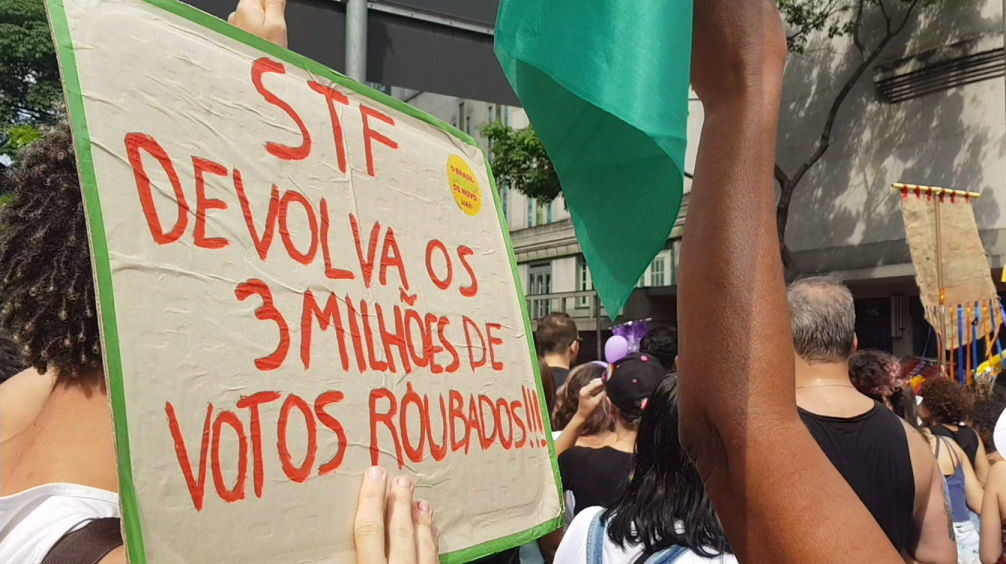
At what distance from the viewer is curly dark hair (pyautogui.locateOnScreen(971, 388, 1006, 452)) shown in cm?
446

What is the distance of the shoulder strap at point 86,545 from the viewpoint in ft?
3.44

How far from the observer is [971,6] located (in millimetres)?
11664

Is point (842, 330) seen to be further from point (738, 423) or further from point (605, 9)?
point (605, 9)

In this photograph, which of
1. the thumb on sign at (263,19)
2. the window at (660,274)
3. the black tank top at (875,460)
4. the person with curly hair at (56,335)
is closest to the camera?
the person with curly hair at (56,335)

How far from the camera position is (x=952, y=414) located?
15.5 feet

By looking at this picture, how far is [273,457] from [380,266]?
1.13 ft

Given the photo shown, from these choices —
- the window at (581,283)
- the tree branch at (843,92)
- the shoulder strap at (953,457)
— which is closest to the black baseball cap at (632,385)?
the shoulder strap at (953,457)

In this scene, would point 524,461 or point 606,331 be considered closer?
point 524,461

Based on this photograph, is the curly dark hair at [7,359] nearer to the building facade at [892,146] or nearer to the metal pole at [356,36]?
the metal pole at [356,36]

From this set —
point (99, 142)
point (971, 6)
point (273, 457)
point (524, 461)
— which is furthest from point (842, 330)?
point (971, 6)

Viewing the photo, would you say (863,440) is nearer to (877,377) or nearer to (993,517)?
(993,517)

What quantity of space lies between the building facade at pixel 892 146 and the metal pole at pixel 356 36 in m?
10.3

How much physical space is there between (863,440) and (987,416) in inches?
99.8

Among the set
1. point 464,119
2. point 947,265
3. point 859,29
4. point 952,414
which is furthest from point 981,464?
point 464,119
